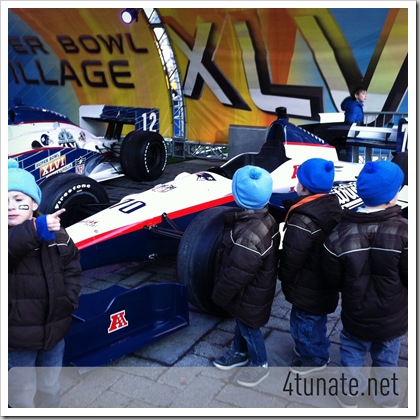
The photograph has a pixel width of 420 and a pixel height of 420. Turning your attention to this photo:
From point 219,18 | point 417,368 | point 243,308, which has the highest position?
point 219,18

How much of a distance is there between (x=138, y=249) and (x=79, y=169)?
3724 mm

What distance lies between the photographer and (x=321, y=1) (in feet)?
11.0

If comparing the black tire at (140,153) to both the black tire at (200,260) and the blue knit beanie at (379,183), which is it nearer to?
the black tire at (200,260)

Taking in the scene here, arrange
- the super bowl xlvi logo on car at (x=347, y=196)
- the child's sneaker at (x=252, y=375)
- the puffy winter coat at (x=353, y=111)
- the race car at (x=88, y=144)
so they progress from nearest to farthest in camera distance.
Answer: the child's sneaker at (x=252, y=375), the super bowl xlvi logo on car at (x=347, y=196), the race car at (x=88, y=144), the puffy winter coat at (x=353, y=111)

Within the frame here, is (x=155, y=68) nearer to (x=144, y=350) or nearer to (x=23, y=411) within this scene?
(x=144, y=350)

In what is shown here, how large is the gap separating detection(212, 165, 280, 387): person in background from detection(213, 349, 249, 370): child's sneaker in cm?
12

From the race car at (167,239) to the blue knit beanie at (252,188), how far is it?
67cm

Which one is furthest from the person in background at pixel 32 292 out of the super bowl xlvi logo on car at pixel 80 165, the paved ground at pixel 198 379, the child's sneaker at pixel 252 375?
the super bowl xlvi logo on car at pixel 80 165

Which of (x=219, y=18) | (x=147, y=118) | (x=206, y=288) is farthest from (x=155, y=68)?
(x=206, y=288)

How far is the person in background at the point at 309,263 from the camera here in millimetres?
2828

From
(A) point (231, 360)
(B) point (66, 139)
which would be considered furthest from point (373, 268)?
(B) point (66, 139)

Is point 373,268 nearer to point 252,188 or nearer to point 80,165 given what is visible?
point 252,188

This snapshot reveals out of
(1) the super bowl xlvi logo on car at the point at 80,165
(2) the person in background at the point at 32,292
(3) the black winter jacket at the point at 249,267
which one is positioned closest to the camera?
(2) the person in background at the point at 32,292

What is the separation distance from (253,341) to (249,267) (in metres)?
0.53
